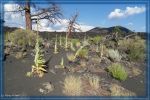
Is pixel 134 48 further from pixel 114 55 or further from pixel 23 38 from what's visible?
pixel 23 38

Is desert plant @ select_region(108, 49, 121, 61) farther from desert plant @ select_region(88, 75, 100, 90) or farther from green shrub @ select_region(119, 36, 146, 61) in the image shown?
desert plant @ select_region(88, 75, 100, 90)

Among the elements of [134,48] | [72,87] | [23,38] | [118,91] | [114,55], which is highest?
[23,38]

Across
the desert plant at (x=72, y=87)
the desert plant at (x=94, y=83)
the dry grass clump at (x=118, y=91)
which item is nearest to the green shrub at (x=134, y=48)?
the dry grass clump at (x=118, y=91)

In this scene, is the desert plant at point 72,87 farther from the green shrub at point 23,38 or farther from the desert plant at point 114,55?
the green shrub at point 23,38

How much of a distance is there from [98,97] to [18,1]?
14311mm

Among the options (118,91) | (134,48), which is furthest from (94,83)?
(134,48)

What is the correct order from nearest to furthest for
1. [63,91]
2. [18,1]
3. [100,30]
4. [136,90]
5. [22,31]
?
1. [63,91]
2. [136,90]
3. [22,31]
4. [18,1]
5. [100,30]

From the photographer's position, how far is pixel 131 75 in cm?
1902

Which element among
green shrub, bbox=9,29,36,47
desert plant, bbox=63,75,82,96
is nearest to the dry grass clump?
desert plant, bbox=63,75,82,96

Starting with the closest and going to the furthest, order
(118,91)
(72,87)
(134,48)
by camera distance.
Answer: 1. (72,87)
2. (118,91)
3. (134,48)

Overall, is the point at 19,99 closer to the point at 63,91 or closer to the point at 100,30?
the point at 63,91

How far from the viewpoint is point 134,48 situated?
2506 centimetres

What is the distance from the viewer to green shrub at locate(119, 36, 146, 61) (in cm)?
2403

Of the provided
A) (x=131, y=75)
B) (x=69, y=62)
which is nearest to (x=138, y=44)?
(x=131, y=75)
